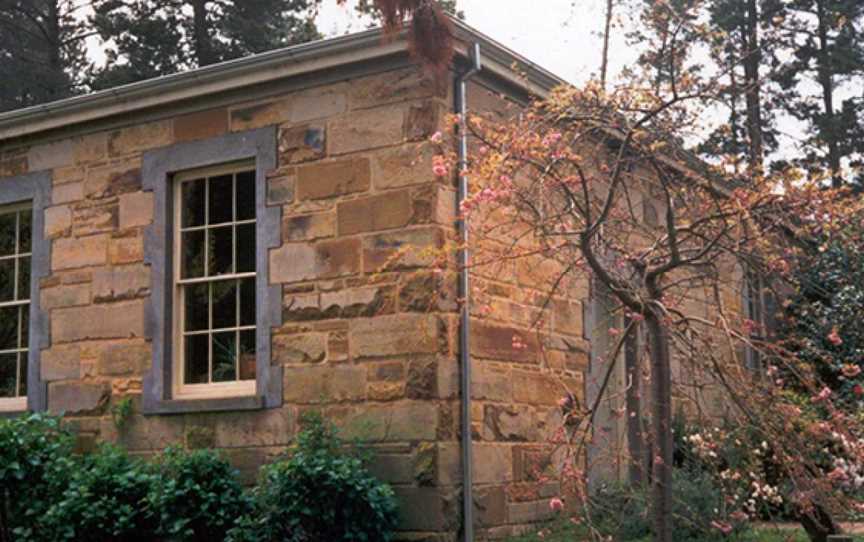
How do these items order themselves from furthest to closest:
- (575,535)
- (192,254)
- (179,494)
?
(192,254)
(575,535)
(179,494)

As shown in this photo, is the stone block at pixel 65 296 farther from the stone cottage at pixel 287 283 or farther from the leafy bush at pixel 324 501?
the leafy bush at pixel 324 501

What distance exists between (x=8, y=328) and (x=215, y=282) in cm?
274

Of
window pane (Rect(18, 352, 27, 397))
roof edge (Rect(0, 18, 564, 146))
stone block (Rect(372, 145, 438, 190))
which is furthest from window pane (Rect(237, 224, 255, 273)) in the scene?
window pane (Rect(18, 352, 27, 397))

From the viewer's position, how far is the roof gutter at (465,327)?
9.14m

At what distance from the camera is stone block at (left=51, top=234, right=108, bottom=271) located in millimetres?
11117

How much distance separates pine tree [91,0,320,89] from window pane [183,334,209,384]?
15.4 meters

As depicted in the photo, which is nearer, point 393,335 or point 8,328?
point 393,335

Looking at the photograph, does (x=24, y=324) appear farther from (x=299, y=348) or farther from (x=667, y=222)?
(x=667, y=222)

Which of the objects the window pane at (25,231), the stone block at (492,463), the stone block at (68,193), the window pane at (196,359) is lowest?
the stone block at (492,463)

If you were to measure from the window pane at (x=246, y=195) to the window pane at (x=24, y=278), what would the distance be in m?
2.66

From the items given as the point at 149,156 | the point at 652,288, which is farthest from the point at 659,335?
the point at 149,156

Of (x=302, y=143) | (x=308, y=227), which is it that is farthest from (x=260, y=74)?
(x=308, y=227)

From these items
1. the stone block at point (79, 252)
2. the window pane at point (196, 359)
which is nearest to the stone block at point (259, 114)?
the stone block at point (79, 252)

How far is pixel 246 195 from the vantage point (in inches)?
415
